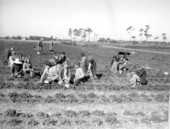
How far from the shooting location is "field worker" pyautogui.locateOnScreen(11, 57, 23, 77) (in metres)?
10.4

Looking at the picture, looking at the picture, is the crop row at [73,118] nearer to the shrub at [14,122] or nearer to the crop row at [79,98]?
the shrub at [14,122]

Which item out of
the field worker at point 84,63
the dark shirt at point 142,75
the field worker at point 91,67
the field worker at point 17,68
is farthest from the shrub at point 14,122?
the dark shirt at point 142,75

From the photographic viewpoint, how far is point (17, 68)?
1052 cm

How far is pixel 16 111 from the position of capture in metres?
6.23

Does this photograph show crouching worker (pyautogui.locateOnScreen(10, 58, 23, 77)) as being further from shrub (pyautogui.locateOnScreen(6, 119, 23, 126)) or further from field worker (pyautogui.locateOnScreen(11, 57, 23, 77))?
shrub (pyautogui.locateOnScreen(6, 119, 23, 126))

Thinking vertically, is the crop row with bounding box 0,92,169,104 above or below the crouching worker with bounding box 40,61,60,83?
below

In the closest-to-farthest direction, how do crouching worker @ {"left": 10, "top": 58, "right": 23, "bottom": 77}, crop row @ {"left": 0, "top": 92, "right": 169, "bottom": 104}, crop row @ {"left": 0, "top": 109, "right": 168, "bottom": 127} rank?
crop row @ {"left": 0, "top": 109, "right": 168, "bottom": 127}
crop row @ {"left": 0, "top": 92, "right": 169, "bottom": 104}
crouching worker @ {"left": 10, "top": 58, "right": 23, "bottom": 77}

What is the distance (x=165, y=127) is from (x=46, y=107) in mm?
3775

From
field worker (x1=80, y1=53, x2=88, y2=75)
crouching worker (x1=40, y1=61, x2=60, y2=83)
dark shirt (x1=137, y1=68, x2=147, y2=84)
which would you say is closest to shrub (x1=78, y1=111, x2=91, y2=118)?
crouching worker (x1=40, y1=61, x2=60, y2=83)

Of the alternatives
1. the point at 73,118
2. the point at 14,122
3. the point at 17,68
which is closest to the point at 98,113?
the point at 73,118

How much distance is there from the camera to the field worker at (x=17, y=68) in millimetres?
10375

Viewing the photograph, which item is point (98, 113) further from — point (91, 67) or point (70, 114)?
point (91, 67)

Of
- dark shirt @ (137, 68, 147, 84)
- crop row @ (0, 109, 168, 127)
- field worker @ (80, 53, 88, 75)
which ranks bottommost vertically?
crop row @ (0, 109, 168, 127)

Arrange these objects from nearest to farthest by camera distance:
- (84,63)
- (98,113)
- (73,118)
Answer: (73,118) → (98,113) → (84,63)
